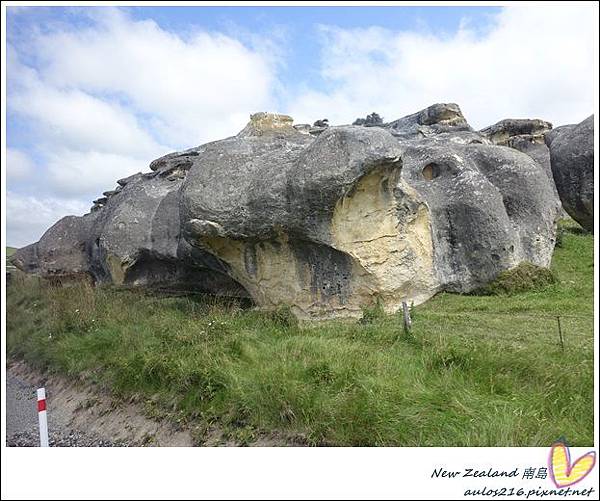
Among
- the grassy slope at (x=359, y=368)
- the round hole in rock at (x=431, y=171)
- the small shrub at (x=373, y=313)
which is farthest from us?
the round hole in rock at (x=431, y=171)

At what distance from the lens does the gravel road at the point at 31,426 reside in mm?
7043

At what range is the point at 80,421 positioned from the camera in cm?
767

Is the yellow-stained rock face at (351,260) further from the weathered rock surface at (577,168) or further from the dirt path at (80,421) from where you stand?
the dirt path at (80,421)

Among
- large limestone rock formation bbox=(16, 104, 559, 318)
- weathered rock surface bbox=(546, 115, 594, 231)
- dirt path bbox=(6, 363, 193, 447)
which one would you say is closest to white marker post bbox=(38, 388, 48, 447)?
dirt path bbox=(6, 363, 193, 447)

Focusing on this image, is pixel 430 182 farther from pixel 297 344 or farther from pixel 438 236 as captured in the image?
pixel 297 344

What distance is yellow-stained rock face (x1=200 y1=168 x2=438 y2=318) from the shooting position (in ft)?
32.3

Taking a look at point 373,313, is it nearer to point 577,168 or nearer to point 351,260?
point 351,260

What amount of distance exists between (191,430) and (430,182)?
8.09 meters

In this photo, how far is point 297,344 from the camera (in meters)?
7.33

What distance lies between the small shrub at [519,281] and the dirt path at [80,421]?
7.15 m

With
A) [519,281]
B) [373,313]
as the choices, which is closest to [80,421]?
[373,313]

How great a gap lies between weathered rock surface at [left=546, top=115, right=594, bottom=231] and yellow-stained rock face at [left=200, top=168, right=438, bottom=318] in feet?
10.4

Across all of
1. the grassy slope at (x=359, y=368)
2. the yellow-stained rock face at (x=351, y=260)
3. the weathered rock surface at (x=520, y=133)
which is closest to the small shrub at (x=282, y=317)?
the grassy slope at (x=359, y=368)

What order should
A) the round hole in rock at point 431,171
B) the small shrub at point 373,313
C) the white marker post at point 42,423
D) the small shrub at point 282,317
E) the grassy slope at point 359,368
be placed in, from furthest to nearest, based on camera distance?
the round hole in rock at point 431,171 < the small shrub at point 373,313 < the small shrub at point 282,317 < the white marker post at point 42,423 < the grassy slope at point 359,368
